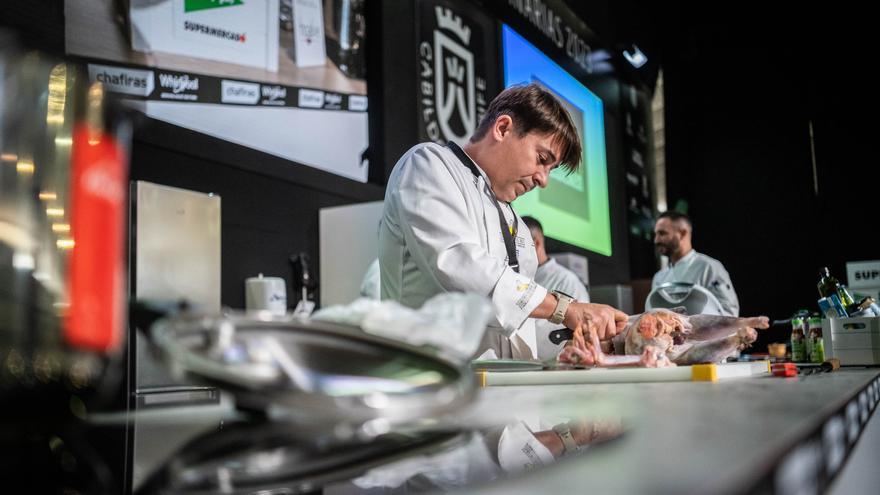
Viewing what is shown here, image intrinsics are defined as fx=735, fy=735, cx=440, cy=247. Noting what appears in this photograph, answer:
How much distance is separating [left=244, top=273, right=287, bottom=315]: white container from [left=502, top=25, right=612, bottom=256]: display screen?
2020 mm

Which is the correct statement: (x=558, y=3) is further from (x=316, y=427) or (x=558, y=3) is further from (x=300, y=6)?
(x=316, y=427)

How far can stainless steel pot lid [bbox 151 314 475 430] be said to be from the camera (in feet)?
1.30

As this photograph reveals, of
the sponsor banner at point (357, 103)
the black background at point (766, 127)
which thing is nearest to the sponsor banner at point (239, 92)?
the sponsor banner at point (357, 103)

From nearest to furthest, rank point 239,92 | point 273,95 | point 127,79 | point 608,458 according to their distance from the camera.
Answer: point 608,458
point 127,79
point 239,92
point 273,95

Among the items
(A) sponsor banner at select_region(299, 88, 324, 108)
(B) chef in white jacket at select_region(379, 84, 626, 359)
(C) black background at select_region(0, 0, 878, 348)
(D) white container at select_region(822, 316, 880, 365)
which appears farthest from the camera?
(C) black background at select_region(0, 0, 878, 348)

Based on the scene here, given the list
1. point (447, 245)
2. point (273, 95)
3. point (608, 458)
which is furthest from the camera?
point (273, 95)

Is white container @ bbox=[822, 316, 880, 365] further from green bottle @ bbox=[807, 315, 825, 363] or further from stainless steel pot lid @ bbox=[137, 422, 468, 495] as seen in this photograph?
stainless steel pot lid @ bbox=[137, 422, 468, 495]

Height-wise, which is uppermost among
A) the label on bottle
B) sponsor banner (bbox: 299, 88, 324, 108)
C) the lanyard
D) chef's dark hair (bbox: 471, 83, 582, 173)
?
sponsor banner (bbox: 299, 88, 324, 108)

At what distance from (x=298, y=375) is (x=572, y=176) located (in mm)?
5126

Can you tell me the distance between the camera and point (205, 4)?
9.13 ft

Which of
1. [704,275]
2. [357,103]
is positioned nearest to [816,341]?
[357,103]

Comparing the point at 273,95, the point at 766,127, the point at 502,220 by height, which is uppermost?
the point at 766,127

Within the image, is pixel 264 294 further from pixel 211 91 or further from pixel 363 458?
pixel 363 458

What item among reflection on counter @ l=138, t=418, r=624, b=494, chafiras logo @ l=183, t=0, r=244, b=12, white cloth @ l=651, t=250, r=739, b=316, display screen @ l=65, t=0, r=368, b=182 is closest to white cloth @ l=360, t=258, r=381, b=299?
display screen @ l=65, t=0, r=368, b=182
